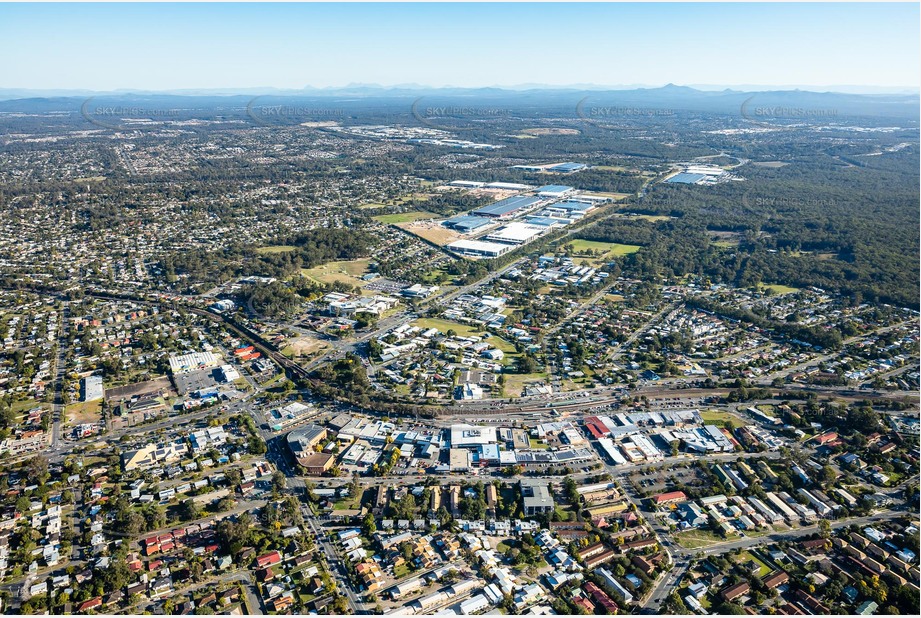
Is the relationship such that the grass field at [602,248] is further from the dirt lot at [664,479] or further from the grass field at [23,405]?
the grass field at [23,405]

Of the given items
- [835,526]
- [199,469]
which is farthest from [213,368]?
[835,526]

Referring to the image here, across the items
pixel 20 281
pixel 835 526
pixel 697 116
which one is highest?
pixel 697 116

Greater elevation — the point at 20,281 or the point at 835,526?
the point at 20,281

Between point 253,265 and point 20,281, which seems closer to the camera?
point 20,281

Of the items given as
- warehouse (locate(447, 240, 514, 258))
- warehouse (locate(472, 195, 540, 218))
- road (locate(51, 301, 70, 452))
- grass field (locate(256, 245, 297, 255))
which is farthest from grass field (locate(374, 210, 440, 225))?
road (locate(51, 301, 70, 452))

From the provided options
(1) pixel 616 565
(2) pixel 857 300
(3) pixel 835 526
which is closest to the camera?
(1) pixel 616 565

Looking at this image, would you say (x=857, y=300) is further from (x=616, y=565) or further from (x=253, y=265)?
(x=253, y=265)

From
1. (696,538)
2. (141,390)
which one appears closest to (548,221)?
(141,390)
